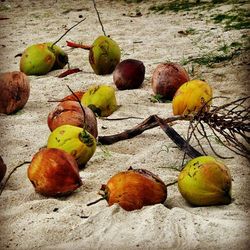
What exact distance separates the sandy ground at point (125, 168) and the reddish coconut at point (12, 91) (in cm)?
6

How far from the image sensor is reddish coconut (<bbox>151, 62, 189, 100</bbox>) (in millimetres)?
3571

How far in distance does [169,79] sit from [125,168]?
3.46ft

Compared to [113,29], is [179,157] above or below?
above

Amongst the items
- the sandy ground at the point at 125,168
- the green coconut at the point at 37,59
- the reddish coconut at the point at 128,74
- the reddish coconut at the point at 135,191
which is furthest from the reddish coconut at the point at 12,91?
the reddish coconut at the point at 135,191

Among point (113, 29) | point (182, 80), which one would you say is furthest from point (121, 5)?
point (182, 80)

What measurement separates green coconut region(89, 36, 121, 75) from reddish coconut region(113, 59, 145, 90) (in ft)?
1.11

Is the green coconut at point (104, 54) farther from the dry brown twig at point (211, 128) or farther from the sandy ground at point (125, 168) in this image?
the dry brown twig at point (211, 128)

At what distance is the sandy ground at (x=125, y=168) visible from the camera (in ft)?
6.64

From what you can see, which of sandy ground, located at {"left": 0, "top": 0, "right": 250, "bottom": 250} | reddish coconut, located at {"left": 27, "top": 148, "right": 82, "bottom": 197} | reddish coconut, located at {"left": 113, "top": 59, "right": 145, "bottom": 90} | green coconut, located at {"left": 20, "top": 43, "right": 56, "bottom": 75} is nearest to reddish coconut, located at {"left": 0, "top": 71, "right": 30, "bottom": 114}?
sandy ground, located at {"left": 0, "top": 0, "right": 250, "bottom": 250}

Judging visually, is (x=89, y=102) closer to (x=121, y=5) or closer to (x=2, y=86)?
(x=2, y=86)

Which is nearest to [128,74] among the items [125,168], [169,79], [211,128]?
[169,79]

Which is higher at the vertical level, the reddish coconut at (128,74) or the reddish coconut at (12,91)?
the reddish coconut at (12,91)

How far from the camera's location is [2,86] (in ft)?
11.5

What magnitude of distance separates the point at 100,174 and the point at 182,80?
1.16 metres
